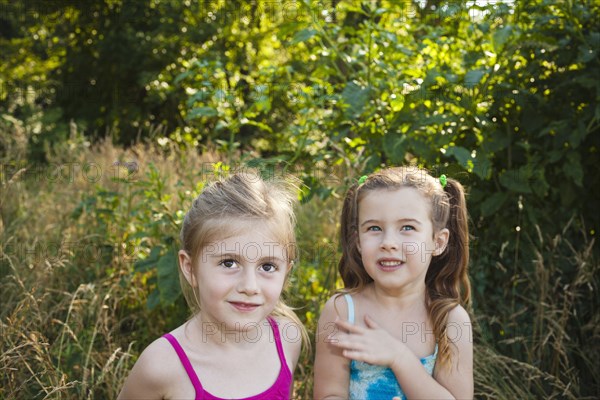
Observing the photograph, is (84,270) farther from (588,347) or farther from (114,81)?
(114,81)

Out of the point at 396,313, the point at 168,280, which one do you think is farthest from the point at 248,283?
the point at 168,280

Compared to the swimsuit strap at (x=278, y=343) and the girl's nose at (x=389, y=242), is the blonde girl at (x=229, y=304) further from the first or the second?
the girl's nose at (x=389, y=242)

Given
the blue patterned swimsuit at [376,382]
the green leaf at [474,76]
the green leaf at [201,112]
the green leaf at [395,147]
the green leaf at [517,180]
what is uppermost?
the green leaf at [474,76]

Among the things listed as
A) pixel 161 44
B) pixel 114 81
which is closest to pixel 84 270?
pixel 161 44

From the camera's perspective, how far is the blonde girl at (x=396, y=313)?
2115 mm

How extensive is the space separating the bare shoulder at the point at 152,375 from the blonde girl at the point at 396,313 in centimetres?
52

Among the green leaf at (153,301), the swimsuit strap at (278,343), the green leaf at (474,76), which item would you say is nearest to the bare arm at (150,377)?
the swimsuit strap at (278,343)

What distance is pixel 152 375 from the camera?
1.91 metres

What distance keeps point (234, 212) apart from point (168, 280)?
3.03ft

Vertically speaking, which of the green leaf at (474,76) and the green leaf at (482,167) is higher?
the green leaf at (474,76)

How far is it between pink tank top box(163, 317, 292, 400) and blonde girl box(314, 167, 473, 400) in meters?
0.14

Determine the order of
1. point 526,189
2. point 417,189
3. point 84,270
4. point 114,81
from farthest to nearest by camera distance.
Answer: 1. point 114,81
2. point 84,270
3. point 526,189
4. point 417,189

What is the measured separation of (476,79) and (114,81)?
7461 mm

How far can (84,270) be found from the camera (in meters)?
3.63
